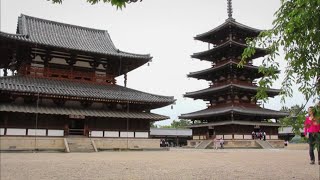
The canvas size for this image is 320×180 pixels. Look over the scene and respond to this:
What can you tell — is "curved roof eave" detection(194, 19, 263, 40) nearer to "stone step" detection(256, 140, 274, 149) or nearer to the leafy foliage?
"stone step" detection(256, 140, 274, 149)

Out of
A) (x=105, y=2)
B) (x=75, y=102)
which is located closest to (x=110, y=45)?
(x=75, y=102)

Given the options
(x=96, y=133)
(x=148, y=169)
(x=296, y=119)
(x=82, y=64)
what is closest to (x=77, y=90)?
(x=82, y=64)

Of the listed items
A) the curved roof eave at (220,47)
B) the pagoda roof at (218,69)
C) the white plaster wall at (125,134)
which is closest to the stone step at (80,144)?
the white plaster wall at (125,134)

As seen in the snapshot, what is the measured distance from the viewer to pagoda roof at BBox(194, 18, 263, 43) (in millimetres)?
40594

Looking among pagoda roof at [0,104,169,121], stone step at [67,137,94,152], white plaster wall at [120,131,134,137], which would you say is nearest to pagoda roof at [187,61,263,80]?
pagoda roof at [0,104,169,121]

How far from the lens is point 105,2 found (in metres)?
4.82

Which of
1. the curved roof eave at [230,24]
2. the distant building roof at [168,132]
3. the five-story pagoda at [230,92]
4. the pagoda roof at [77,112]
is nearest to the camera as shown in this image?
the pagoda roof at [77,112]

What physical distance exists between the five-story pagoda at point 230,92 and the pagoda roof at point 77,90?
12587 millimetres

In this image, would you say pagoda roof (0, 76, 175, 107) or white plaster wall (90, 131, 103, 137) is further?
white plaster wall (90, 131, 103, 137)

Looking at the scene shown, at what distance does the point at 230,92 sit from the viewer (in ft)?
130

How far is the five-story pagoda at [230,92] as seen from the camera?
38.3m

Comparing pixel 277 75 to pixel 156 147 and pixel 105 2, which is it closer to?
pixel 105 2

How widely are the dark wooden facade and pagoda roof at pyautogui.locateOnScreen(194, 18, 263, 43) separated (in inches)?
641

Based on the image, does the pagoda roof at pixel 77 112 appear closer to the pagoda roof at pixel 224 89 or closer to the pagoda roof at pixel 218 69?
the pagoda roof at pixel 224 89
